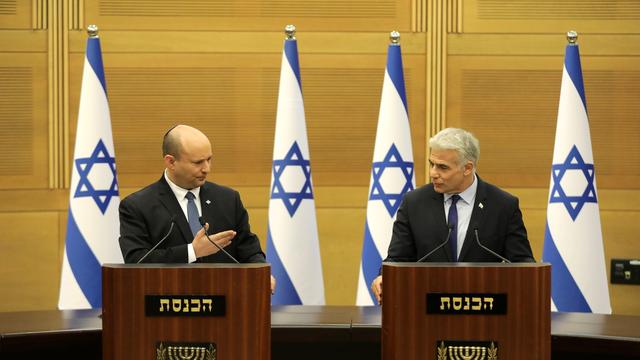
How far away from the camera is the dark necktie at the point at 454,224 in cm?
345

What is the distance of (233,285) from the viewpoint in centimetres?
267

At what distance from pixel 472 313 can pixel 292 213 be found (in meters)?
2.94

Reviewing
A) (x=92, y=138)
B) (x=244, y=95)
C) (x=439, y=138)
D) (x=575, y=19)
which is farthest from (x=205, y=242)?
(x=575, y=19)

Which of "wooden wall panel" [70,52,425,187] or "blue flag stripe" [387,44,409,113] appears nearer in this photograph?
"blue flag stripe" [387,44,409,113]

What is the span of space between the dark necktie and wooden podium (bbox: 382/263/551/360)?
732mm

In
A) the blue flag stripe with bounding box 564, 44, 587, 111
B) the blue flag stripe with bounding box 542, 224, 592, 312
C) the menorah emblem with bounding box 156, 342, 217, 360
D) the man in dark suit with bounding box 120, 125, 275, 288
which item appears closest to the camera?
the menorah emblem with bounding box 156, 342, 217, 360

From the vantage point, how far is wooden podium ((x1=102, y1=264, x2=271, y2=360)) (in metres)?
2.66

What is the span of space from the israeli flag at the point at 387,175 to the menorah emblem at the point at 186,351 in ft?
9.64

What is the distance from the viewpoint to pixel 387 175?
5570 mm

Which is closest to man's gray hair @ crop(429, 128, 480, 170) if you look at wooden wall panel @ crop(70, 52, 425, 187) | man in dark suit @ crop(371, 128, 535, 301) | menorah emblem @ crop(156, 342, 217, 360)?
man in dark suit @ crop(371, 128, 535, 301)

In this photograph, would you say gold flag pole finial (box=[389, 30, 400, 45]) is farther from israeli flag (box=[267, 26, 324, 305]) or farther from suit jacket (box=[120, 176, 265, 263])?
suit jacket (box=[120, 176, 265, 263])

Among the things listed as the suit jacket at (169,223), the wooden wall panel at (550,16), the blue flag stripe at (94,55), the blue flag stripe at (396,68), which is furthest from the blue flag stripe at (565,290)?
the blue flag stripe at (94,55)

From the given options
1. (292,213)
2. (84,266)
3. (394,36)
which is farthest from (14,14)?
(394,36)

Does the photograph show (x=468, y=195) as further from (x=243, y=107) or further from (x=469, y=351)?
(x=243, y=107)
